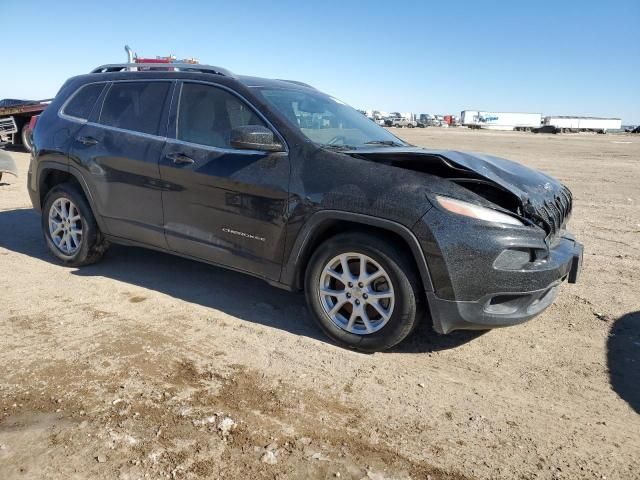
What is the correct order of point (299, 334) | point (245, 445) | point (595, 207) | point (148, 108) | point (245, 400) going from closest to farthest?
point (245, 445) < point (245, 400) < point (299, 334) < point (148, 108) < point (595, 207)

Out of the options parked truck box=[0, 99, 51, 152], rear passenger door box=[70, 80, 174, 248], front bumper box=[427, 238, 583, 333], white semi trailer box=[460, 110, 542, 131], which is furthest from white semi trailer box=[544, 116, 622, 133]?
front bumper box=[427, 238, 583, 333]

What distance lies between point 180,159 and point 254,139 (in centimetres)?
84

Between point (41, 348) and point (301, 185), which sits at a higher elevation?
point (301, 185)

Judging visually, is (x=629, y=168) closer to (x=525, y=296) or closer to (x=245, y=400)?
(x=525, y=296)

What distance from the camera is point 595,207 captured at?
8906 millimetres

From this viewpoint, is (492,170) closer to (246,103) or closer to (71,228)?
(246,103)

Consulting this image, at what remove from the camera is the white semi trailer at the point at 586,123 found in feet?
296

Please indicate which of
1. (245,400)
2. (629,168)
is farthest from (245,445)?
(629,168)

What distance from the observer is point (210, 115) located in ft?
13.7

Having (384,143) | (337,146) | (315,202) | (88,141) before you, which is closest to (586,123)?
(384,143)

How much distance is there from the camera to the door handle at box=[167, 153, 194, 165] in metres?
4.10

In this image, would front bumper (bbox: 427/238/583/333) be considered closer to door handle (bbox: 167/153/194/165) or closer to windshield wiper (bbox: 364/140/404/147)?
windshield wiper (bbox: 364/140/404/147)

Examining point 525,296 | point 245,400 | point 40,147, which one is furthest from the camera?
point 40,147

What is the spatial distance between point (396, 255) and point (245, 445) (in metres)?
1.47
